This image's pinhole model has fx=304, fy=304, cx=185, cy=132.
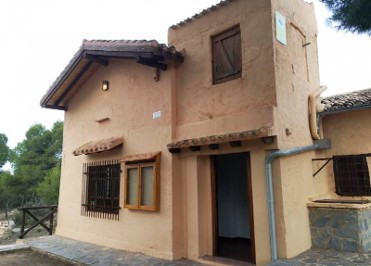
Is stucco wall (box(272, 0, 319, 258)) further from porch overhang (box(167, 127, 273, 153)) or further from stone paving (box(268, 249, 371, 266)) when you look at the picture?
porch overhang (box(167, 127, 273, 153))

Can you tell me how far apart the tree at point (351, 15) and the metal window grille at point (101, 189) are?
264 inches

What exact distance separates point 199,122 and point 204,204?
79.4 inches

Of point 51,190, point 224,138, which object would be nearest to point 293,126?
point 224,138

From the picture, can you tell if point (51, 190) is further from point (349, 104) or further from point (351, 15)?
point (351, 15)

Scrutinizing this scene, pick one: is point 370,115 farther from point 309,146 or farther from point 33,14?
point 33,14

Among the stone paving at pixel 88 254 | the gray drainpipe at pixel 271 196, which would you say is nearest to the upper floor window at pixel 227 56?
the gray drainpipe at pixel 271 196

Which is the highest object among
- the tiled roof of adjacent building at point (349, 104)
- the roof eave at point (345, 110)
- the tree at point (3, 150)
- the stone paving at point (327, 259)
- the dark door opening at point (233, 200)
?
the tree at point (3, 150)

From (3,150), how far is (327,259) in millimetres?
53451

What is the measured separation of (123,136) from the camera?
30.2ft

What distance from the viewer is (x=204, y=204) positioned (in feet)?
24.5

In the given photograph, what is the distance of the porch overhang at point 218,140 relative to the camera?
598 centimetres

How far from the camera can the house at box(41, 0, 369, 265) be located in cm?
639

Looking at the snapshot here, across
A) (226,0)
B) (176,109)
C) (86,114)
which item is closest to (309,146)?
(176,109)

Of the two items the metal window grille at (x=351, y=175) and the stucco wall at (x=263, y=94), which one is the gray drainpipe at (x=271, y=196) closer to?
the stucco wall at (x=263, y=94)
